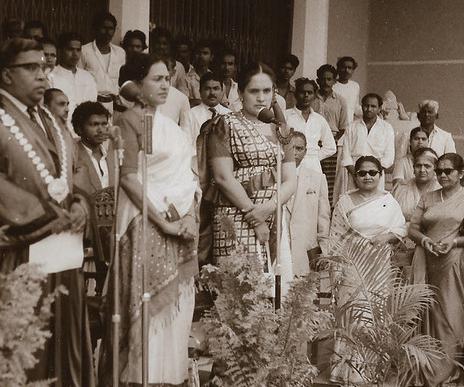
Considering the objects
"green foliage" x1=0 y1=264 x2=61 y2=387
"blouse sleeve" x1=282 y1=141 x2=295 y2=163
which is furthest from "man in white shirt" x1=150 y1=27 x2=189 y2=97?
"green foliage" x1=0 y1=264 x2=61 y2=387

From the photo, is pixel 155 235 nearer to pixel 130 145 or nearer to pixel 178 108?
pixel 130 145

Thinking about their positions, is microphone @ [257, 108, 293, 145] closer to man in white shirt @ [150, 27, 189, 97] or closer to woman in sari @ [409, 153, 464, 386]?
woman in sari @ [409, 153, 464, 386]

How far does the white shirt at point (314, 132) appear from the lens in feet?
33.7

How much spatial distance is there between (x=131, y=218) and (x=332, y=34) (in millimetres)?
8434

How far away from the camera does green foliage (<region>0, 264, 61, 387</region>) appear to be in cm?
Result: 439

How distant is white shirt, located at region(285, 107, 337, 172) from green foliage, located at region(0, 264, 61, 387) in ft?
19.1

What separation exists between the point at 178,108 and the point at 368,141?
2491 mm

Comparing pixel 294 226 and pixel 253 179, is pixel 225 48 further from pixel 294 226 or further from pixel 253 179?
pixel 253 179

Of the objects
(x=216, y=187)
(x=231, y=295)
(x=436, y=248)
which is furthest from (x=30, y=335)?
(x=436, y=248)

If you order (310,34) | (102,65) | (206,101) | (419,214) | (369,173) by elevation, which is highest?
(310,34)

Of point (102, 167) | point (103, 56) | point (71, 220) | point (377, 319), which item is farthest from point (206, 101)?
point (71, 220)

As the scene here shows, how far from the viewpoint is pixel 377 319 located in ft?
23.2

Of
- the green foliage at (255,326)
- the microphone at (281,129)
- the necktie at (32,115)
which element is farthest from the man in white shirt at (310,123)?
the necktie at (32,115)

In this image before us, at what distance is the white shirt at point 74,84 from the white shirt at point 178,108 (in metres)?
0.64
